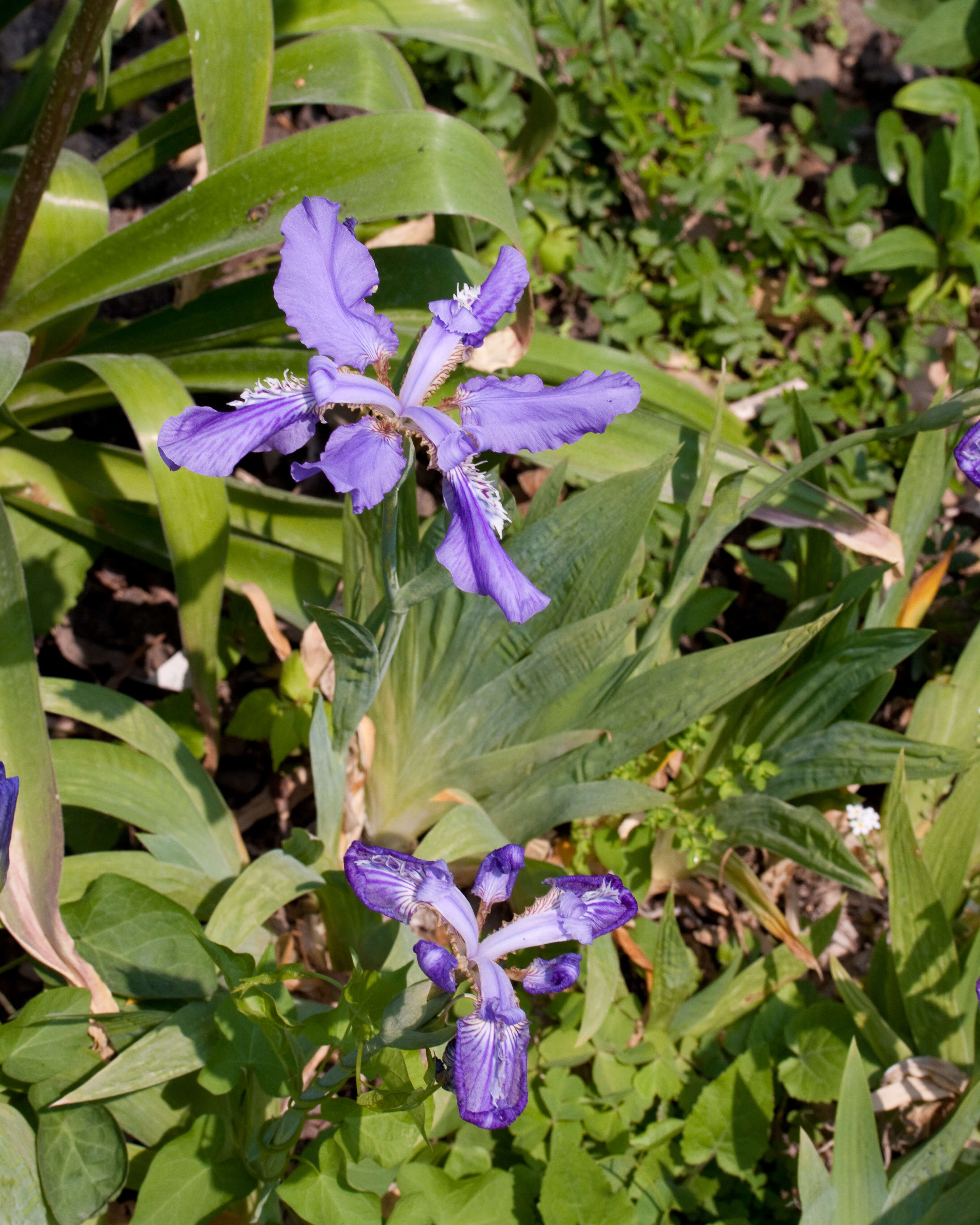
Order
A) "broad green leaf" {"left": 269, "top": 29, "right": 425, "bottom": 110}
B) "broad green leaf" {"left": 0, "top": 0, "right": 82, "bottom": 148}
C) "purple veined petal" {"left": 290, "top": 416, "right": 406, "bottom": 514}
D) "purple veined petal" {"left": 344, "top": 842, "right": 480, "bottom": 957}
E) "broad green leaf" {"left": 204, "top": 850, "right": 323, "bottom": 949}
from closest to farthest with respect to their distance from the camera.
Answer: "purple veined petal" {"left": 290, "top": 416, "right": 406, "bottom": 514}, "purple veined petal" {"left": 344, "top": 842, "right": 480, "bottom": 957}, "broad green leaf" {"left": 204, "top": 850, "right": 323, "bottom": 949}, "broad green leaf" {"left": 269, "top": 29, "right": 425, "bottom": 110}, "broad green leaf" {"left": 0, "top": 0, "right": 82, "bottom": 148}

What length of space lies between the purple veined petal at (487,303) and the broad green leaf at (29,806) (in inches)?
26.3

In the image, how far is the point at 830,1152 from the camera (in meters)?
1.84

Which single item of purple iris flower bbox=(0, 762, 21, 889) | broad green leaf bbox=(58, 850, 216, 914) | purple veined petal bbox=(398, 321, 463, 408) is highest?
purple veined petal bbox=(398, 321, 463, 408)

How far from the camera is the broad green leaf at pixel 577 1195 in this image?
1.41m

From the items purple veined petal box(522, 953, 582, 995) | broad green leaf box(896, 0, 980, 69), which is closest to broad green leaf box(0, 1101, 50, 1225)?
purple veined petal box(522, 953, 582, 995)

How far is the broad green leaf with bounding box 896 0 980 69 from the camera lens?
2.83 m

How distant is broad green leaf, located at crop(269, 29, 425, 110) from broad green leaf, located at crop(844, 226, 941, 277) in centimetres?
140

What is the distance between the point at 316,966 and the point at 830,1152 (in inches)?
40.1

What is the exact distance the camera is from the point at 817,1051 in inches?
67.8

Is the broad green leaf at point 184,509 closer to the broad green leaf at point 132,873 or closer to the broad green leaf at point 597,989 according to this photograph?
the broad green leaf at point 132,873

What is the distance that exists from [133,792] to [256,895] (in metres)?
0.27

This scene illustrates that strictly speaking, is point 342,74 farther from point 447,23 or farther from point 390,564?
point 390,564

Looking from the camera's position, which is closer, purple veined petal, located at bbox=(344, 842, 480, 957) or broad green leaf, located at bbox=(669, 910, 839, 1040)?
purple veined petal, located at bbox=(344, 842, 480, 957)

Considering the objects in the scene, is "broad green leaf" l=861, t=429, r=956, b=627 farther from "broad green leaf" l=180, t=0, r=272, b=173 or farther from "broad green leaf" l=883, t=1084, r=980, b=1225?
"broad green leaf" l=180, t=0, r=272, b=173
